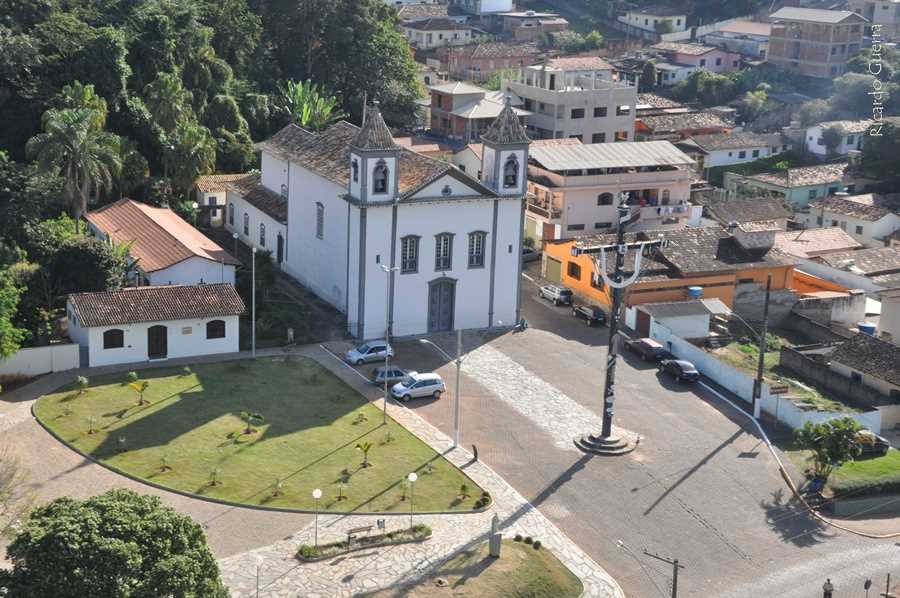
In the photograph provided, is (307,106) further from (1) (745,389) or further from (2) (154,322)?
(1) (745,389)

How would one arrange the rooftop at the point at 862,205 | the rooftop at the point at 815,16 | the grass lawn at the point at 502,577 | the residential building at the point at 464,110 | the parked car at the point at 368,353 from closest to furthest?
the grass lawn at the point at 502,577, the parked car at the point at 368,353, the rooftop at the point at 862,205, the residential building at the point at 464,110, the rooftop at the point at 815,16

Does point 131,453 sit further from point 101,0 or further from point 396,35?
point 396,35

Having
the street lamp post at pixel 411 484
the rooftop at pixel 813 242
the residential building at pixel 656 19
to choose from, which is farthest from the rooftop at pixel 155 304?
the residential building at pixel 656 19

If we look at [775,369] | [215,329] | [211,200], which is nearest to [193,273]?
[215,329]

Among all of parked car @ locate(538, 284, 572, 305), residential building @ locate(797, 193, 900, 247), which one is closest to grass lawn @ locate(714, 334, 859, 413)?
parked car @ locate(538, 284, 572, 305)

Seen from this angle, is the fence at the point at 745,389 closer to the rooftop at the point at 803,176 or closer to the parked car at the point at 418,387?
the parked car at the point at 418,387

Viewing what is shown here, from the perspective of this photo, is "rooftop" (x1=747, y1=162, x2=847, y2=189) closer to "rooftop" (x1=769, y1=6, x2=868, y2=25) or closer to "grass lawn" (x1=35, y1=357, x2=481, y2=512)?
"rooftop" (x1=769, y1=6, x2=868, y2=25)

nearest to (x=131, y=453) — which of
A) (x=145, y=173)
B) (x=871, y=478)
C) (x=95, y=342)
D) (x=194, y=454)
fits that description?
(x=194, y=454)

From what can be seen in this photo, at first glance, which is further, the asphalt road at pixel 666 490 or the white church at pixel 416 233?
the white church at pixel 416 233
